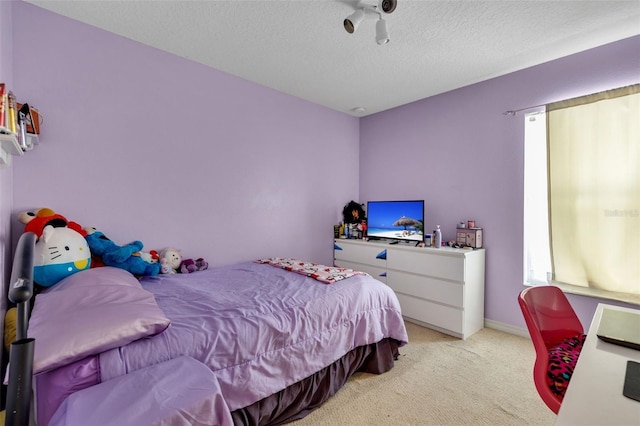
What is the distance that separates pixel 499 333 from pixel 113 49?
14.1 ft

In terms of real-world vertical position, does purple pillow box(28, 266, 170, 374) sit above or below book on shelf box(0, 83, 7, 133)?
below

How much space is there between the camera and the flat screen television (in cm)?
332

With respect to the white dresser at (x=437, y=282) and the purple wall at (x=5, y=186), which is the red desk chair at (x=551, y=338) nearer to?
the white dresser at (x=437, y=282)

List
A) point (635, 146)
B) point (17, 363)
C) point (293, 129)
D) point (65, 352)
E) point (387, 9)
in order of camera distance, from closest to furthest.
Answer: point (17, 363) < point (65, 352) < point (387, 9) < point (635, 146) < point (293, 129)

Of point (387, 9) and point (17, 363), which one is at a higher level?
point (387, 9)

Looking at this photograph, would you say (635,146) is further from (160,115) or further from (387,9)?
(160,115)

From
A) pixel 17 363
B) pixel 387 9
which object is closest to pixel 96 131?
pixel 17 363

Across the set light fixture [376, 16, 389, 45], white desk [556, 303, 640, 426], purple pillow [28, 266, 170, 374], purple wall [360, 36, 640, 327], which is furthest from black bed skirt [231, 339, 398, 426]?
light fixture [376, 16, 389, 45]

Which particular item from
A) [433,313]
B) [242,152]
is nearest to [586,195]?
[433,313]

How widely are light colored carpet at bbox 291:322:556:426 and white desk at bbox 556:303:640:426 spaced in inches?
40.0

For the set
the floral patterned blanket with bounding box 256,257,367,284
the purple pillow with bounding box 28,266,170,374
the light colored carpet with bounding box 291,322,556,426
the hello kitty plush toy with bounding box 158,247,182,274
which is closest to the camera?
the purple pillow with bounding box 28,266,170,374

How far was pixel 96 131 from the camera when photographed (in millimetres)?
2256

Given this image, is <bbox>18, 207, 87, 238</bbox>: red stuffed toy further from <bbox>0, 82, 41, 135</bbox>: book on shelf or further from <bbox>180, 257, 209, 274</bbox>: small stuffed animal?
<bbox>180, 257, 209, 274</bbox>: small stuffed animal

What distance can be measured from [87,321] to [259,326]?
75 centimetres
